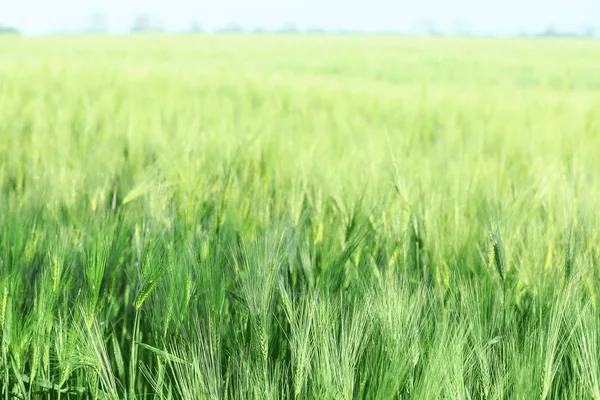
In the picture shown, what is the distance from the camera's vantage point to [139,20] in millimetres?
81688

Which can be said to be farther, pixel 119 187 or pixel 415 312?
pixel 119 187

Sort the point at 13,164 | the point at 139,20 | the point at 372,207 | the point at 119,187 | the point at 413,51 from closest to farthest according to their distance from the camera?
the point at 372,207 → the point at 119,187 → the point at 13,164 → the point at 413,51 → the point at 139,20

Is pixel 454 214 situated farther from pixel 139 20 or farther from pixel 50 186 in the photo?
pixel 139 20

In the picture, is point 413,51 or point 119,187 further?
point 413,51

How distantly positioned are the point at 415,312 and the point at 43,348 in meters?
0.38

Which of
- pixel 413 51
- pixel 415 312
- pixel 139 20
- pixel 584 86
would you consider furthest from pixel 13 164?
pixel 139 20

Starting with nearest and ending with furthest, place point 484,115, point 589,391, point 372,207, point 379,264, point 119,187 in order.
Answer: point 589,391 → point 379,264 → point 372,207 → point 119,187 → point 484,115

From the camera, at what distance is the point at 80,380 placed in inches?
27.4

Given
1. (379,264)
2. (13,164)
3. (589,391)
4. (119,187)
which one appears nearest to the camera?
(589,391)

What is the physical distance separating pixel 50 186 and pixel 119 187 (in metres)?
0.23

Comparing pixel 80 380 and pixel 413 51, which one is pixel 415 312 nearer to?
pixel 80 380

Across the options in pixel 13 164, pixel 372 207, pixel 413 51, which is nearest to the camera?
pixel 372 207

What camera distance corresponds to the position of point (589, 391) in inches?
24.2

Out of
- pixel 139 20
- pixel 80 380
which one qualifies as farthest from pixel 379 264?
pixel 139 20
